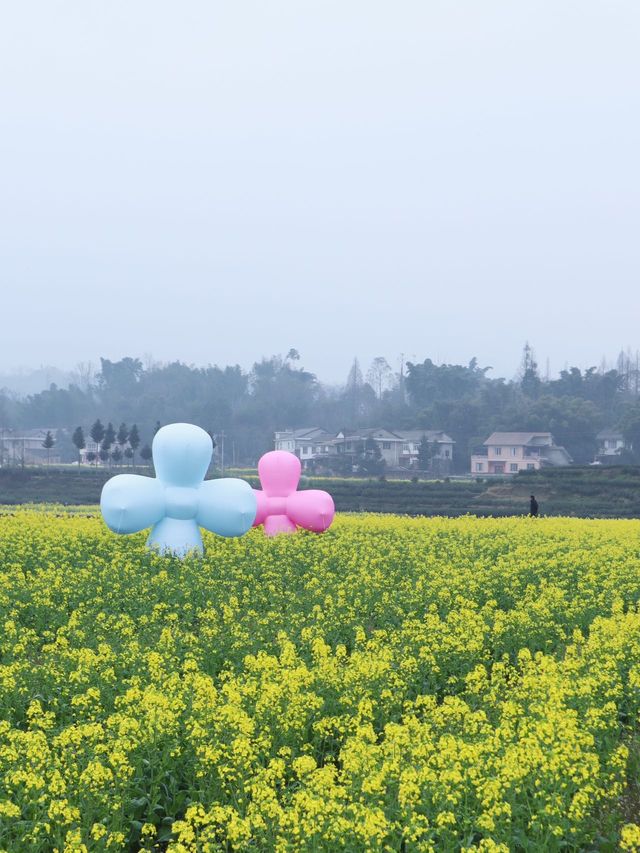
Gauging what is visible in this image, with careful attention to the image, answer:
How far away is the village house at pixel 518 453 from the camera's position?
295ft

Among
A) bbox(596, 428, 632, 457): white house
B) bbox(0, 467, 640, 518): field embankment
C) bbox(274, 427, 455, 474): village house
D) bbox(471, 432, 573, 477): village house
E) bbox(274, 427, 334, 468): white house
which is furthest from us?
bbox(274, 427, 334, 468): white house

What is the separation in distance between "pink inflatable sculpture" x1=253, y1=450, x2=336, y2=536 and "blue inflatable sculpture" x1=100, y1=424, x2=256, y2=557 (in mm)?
3134

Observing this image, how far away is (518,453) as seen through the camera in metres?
90.2

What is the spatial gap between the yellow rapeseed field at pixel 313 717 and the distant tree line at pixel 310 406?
198 ft

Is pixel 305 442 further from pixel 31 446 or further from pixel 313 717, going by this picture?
pixel 313 717

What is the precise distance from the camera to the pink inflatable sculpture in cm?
2398

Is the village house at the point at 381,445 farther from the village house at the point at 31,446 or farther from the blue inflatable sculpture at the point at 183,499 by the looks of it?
the blue inflatable sculpture at the point at 183,499

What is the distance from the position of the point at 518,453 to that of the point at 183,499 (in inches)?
2862

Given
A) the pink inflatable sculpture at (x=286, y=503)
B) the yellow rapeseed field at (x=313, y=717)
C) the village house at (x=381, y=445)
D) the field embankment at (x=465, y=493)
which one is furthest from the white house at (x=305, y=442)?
the yellow rapeseed field at (x=313, y=717)

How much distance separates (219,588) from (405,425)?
92.4 m

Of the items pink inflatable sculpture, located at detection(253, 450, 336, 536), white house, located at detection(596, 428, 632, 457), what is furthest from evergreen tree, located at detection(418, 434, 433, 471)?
pink inflatable sculpture, located at detection(253, 450, 336, 536)

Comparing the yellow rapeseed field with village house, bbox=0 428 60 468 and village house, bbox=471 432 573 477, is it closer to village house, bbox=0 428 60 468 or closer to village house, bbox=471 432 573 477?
village house, bbox=471 432 573 477

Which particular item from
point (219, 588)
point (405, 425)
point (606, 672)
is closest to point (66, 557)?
point (219, 588)

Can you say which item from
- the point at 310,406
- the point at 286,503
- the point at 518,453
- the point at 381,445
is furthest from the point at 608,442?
the point at 286,503
